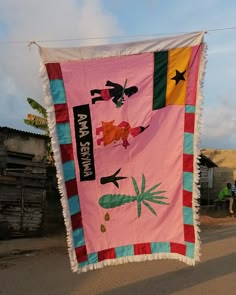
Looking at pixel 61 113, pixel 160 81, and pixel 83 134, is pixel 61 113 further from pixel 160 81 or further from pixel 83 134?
pixel 160 81

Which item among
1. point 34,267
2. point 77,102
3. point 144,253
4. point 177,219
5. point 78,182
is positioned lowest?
point 34,267

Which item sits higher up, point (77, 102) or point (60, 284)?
point (77, 102)

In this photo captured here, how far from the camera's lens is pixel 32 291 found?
6.16 m

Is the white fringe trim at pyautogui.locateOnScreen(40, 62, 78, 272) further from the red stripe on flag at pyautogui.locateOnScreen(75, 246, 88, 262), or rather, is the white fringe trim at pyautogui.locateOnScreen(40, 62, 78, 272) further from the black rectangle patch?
the black rectangle patch

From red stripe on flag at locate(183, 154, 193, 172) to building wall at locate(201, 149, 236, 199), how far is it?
22.5 m

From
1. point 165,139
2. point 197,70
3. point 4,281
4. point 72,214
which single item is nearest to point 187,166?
point 165,139

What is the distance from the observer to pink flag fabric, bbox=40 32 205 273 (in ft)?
16.0

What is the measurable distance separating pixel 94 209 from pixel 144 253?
0.75m

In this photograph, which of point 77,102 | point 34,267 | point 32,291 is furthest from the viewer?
point 34,267

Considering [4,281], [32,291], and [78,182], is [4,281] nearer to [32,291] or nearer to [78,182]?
[32,291]

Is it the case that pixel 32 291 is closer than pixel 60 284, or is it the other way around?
pixel 32 291

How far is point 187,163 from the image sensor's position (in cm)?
504

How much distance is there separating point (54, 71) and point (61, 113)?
0.46 meters

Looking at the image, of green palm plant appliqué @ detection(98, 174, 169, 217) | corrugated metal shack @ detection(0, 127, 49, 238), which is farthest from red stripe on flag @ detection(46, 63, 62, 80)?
corrugated metal shack @ detection(0, 127, 49, 238)
